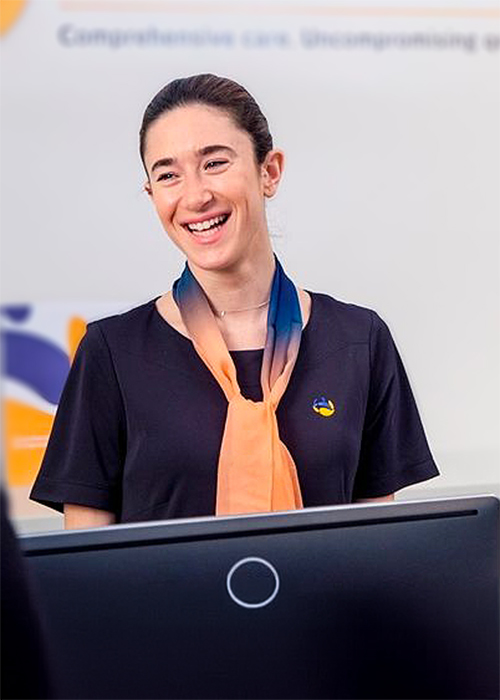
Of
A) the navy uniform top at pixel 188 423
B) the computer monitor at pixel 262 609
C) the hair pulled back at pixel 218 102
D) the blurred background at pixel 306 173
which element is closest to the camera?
the computer monitor at pixel 262 609

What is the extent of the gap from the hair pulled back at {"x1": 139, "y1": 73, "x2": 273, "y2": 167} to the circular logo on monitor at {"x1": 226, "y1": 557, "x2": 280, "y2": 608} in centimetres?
122

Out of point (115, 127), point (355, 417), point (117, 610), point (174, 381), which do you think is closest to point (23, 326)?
point (115, 127)

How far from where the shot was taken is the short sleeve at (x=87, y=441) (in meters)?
1.96

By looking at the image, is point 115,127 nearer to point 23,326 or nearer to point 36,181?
point 36,181

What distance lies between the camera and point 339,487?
1987 millimetres

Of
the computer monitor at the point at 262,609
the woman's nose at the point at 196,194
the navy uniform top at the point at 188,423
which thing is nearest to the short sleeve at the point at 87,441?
the navy uniform top at the point at 188,423

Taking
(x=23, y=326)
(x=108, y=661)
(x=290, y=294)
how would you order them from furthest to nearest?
1. (x=23, y=326)
2. (x=290, y=294)
3. (x=108, y=661)

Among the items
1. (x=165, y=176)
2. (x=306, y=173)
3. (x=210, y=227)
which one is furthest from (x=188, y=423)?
(x=306, y=173)

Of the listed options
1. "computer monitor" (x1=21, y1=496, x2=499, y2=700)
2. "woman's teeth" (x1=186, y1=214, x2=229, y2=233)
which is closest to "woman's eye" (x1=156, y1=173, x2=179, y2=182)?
"woman's teeth" (x1=186, y1=214, x2=229, y2=233)

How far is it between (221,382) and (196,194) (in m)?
0.34

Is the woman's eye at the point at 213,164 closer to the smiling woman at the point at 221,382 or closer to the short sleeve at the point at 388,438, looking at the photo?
the smiling woman at the point at 221,382

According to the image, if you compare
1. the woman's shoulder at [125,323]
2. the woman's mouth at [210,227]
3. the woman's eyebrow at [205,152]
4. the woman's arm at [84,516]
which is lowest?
the woman's arm at [84,516]

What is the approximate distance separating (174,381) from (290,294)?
0.96 ft

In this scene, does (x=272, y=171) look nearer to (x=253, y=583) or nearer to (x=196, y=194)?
(x=196, y=194)
